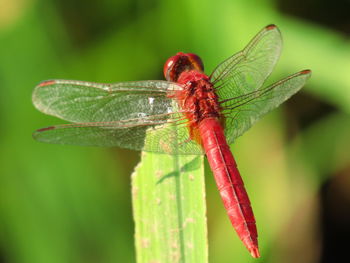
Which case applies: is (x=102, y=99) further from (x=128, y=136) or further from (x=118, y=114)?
(x=128, y=136)

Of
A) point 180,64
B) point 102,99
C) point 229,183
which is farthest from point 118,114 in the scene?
point 229,183

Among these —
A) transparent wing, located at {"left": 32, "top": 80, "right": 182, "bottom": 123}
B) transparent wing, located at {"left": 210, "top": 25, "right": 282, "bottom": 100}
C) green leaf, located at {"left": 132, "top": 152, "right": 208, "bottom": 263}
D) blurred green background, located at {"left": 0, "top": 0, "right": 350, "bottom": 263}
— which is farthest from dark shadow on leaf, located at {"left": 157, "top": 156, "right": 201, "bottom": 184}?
blurred green background, located at {"left": 0, "top": 0, "right": 350, "bottom": 263}

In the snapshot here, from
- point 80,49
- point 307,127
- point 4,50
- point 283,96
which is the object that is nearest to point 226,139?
point 283,96

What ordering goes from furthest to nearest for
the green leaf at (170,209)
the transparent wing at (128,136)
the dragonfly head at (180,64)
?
the dragonfly head at (180,64) → the transparent wing at (128,136) → the green leaf at (170,209)

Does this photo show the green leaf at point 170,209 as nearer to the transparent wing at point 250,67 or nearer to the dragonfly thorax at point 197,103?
the dragonfly thorax at point 197,103

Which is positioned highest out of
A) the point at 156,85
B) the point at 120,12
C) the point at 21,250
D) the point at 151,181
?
the point at 120,12

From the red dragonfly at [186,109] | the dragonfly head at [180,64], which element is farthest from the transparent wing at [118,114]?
the dragonfly head at [180,64]

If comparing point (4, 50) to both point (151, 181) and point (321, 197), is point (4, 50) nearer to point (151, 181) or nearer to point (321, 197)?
Answer: point (151, 181)
